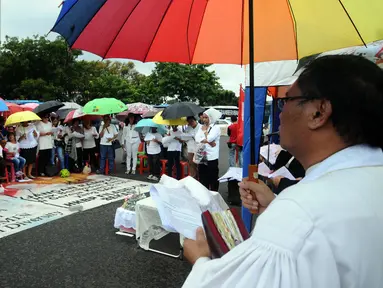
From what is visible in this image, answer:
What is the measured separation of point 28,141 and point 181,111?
4.05 metres

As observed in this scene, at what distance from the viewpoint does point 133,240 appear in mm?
4699

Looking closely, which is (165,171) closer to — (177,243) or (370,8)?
(177,243)

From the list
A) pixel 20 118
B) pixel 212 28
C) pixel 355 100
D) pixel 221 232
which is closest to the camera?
pixel 355 100

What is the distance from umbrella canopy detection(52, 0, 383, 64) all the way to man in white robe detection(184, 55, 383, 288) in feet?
5.55

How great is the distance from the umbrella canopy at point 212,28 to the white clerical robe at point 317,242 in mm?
2021

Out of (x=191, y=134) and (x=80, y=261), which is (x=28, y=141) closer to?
(x=191, y=134)

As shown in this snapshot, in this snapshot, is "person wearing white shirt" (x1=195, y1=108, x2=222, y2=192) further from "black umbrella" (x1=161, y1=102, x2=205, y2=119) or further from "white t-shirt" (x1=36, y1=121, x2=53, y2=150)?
"white t-shirt" (x1=36, y1=121, x2=53, y2=150)

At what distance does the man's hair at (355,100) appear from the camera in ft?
3.04

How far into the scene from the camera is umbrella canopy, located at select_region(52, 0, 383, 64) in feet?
8.09

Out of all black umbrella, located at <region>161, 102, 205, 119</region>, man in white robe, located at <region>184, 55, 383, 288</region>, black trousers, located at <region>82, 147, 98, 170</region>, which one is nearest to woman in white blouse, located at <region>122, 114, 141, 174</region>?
black trousers, located at <region>82, 147, 98, 170</region>

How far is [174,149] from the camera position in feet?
27.7

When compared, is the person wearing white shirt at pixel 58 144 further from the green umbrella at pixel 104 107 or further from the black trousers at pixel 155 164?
the black trousers at pixel 155 164

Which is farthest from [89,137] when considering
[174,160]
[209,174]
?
[209,174]

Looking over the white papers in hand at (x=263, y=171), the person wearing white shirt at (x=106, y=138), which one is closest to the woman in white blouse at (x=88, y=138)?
the person wearing white shirt at (x=106, y=138)
